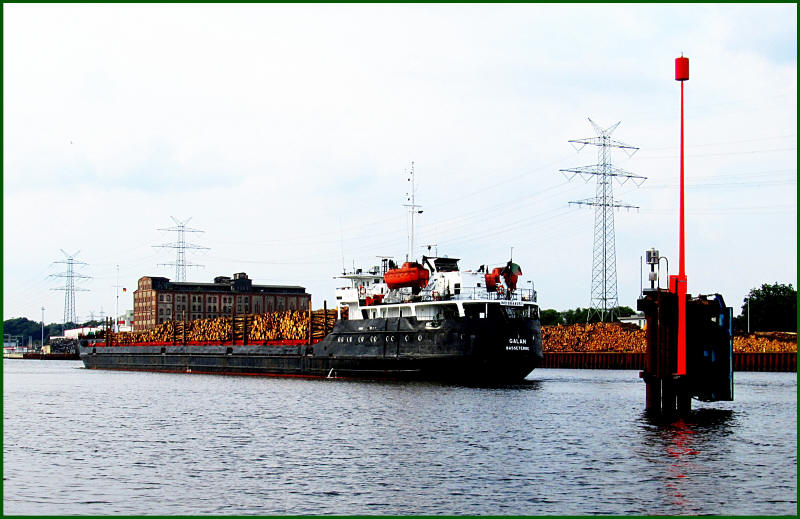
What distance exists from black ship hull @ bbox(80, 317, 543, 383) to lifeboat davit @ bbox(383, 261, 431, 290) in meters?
2.84

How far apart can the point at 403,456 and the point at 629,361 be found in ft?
213

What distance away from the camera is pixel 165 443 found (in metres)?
31.9

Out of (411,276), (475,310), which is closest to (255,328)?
(411,276)

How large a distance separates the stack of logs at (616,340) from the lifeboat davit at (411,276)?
1529 inches

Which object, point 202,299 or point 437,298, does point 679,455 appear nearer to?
point 437,298

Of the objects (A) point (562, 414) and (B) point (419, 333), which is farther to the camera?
(B) point (419, 333)

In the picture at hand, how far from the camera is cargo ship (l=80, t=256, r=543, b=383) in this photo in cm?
5341

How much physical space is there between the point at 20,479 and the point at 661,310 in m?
22.3

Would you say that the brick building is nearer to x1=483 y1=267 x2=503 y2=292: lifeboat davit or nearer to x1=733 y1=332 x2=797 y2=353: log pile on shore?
x1=733 y1=332 x2=797 y2=353: log pile on shore

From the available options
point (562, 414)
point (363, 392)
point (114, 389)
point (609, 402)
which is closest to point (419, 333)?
point (363, 392)

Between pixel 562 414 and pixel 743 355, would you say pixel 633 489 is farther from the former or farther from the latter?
pixel 743 355

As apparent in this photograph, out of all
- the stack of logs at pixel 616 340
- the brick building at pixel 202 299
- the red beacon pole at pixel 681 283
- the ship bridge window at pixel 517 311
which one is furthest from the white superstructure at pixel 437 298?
the brick building at pixel 202 299

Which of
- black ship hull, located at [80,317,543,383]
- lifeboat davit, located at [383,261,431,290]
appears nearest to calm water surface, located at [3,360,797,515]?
black ship hull, located at [80,317,543,383]

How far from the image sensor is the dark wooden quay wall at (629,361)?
82688 mm
